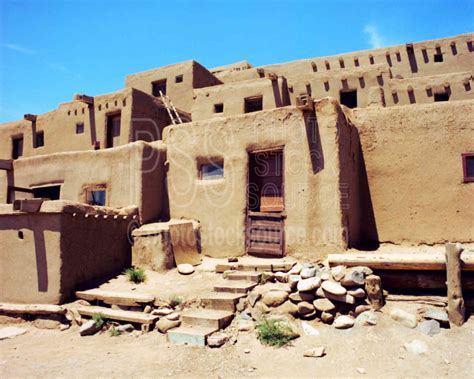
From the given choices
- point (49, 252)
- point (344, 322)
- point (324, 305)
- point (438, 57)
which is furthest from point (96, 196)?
point (438, 57)

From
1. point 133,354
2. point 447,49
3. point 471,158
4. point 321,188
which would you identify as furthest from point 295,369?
point 447,49

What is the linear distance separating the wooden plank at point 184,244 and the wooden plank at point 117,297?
190 cm

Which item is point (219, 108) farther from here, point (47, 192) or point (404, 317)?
point (404, 317)

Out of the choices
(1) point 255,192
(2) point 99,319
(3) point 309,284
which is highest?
(1) point 255,192

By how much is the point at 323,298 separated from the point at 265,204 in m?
3.63

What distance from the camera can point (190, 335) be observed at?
6.19 m

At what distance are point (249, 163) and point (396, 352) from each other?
18.4ft

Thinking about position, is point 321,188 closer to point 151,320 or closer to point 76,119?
point 151,320

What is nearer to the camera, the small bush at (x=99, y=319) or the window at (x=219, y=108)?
the small bush at (x=99, y=319)

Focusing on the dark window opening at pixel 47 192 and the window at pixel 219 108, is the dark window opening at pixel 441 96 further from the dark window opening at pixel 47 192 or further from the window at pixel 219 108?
the dark window opening at pixel 47 192

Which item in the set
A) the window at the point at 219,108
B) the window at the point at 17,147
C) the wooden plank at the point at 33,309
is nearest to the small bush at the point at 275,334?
the wooden plank at the point at 33,309

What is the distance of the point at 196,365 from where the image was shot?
18.2 feet

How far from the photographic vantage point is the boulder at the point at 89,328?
712 centimetres

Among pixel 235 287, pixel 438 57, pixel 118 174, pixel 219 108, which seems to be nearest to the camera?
pixel 235 287
